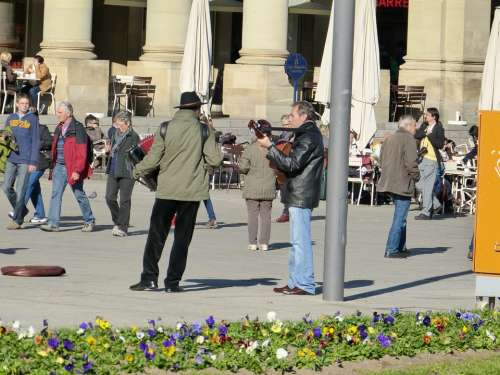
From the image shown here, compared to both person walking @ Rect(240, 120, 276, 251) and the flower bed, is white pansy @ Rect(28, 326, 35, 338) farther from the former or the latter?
person walking @ Rect(240, 120, 276, 251)

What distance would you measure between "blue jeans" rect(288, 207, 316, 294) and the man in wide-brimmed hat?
0.92 metres

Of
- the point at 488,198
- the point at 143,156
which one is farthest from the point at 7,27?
the point at 488,198

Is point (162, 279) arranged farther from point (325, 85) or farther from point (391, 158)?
point (325, 85)

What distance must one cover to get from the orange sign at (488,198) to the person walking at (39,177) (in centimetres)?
905

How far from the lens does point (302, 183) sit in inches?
582

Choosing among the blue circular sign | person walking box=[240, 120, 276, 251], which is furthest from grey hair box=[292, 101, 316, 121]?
the blue circular sign

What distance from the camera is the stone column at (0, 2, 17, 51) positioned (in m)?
40.1

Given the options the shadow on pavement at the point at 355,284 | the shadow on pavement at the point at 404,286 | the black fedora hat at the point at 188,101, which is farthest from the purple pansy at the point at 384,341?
the shadow on pavement at the point at 355,284

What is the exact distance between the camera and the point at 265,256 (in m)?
19.2

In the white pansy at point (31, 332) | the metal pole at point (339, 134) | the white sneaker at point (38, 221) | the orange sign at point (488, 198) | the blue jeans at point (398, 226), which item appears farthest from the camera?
the white sneaker at point (38, 221)

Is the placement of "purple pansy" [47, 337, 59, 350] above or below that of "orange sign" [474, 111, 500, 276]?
below

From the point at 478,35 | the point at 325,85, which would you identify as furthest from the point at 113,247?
the point at 478,35

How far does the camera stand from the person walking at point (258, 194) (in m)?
19.8

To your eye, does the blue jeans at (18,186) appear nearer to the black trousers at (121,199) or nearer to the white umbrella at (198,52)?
the black trousers at (121,199)
